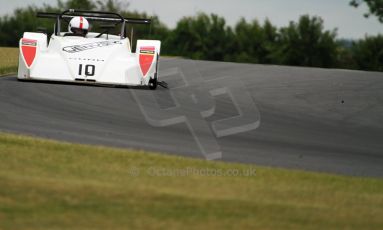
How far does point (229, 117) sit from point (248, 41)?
141 ft

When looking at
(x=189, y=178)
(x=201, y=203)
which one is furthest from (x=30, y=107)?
(x=201, y=203)

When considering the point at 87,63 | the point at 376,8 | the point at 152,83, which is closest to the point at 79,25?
the point at 87,63

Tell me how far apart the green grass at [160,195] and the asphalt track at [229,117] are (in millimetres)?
952

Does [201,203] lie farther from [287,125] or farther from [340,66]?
[340,66]

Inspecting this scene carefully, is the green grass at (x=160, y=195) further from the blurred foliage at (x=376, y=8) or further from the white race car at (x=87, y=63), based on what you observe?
the blurred foliage at (x=376, y=8)

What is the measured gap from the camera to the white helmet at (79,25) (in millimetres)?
16891

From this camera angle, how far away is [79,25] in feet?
55.5

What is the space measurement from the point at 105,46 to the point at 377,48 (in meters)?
36.8

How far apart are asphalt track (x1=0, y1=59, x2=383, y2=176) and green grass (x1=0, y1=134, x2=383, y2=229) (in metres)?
0.95

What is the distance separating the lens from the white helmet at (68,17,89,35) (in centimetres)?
1689

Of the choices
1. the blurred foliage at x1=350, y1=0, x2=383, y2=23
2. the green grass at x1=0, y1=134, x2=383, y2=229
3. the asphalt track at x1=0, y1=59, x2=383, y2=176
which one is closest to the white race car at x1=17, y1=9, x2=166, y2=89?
the asphalt track at x1=0, y1=59, x2=383, y2=176

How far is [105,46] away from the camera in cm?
1584

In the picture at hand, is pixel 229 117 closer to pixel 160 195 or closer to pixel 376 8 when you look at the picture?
pixel 160 195

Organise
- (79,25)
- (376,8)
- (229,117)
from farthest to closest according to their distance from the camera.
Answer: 1. (376,8)
2. (79,25)
3. (229,117)
